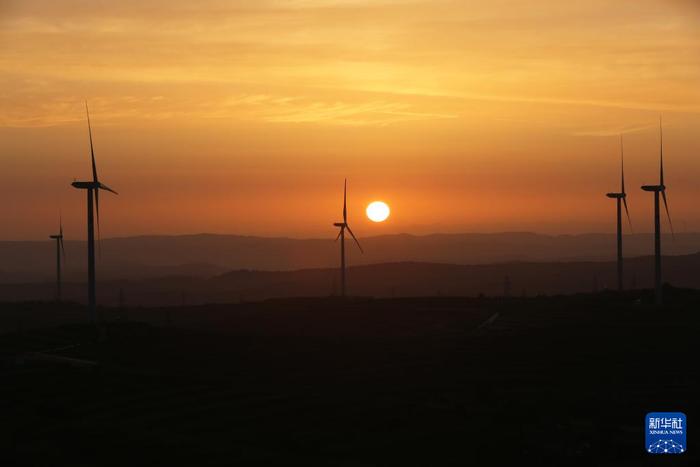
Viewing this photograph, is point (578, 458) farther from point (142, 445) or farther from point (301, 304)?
point (301, 304)

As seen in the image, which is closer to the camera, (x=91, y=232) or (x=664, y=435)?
(x=664, y=435)

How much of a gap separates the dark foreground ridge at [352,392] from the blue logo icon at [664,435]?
15.6 inches

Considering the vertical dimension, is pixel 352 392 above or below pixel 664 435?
below

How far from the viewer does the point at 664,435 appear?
31.0 m

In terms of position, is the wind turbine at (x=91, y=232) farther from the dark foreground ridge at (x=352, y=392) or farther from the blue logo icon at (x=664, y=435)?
the blue logo icon at (x=664, y=435)

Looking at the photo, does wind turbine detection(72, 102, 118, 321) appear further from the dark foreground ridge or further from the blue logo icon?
the blue logo icon

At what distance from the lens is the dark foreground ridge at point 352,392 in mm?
31875

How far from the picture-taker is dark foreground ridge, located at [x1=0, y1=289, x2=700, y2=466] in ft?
105

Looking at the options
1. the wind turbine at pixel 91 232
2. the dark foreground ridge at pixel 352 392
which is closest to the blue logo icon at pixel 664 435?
the dark foreground ridge at pixel 352 392

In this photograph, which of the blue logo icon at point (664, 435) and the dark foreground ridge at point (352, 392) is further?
the dark foreground ridge at point (352, 392)

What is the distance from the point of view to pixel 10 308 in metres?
99.6

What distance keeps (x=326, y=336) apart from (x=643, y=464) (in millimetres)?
38441

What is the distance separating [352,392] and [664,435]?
14.4 m

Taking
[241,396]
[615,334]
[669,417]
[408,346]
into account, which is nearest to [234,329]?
[408,346]
